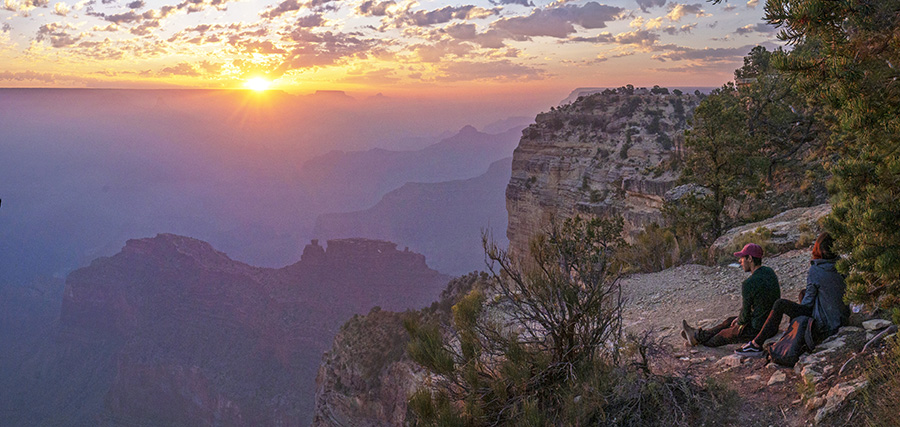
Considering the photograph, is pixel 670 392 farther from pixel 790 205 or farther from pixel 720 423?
pixel 790 205

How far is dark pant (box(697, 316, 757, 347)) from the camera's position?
5.72 meters

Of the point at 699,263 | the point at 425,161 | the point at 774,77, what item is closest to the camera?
the point at 699,263

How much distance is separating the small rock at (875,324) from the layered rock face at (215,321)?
46.1 m

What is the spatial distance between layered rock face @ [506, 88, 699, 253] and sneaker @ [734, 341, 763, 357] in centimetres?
1696

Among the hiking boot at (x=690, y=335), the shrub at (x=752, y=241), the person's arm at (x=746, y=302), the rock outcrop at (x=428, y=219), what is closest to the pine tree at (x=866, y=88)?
the person's arm at (x=746, y=302)

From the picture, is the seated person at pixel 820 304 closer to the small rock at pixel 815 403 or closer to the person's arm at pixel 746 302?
the person's arm at pixel 746 302

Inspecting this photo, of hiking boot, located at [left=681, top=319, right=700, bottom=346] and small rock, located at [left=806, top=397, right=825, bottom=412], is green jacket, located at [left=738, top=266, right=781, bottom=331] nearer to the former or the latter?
hiking boot, located at [left=681, top=319, right=700, bottom=346]

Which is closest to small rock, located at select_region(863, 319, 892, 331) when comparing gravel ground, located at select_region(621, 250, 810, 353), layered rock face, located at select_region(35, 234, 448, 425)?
gravel ground, located at select_region(621, 250, 810, 353)

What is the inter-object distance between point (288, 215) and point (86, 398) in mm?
91130

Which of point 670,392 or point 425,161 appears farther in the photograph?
point 425,161

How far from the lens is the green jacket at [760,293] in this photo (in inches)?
214

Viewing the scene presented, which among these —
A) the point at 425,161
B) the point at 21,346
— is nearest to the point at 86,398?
the point at 21,346

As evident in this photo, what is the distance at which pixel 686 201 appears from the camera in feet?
48.1

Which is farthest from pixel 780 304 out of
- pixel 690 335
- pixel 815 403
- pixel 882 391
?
pixel 882 391
